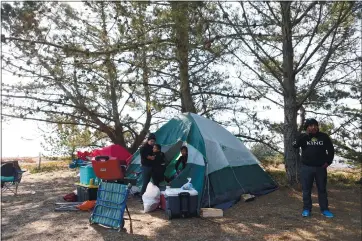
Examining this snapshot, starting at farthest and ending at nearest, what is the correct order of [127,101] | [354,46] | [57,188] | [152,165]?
[127,101], [57,188], [354,46], [152,165]

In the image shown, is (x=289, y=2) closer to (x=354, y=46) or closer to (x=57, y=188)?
(x=354, y=46)

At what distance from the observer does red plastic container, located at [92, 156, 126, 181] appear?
7.67m

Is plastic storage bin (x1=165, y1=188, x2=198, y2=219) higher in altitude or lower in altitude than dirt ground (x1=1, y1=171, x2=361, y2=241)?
higher

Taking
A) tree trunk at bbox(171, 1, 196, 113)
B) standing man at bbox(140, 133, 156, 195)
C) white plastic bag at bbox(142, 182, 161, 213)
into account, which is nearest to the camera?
white plastic bag at bbox(142, 182, 161, 213)

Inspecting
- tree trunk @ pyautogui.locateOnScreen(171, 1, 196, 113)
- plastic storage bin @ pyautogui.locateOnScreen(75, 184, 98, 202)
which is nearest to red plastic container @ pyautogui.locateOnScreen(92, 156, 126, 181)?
plastic storage bin @ pyautogui.locateOnScreen(75, 184, 98, 202)

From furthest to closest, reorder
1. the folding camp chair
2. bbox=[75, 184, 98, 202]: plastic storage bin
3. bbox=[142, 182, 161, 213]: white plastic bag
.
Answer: the folding camp chair < bbox=[75, 184, 98, 202]: plastic storage bin < bbox=[142, 182, 161, 213]: white plastic bag

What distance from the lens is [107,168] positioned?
7793 millimetres

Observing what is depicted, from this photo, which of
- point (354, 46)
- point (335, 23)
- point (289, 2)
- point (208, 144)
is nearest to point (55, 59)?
point (208, 144)

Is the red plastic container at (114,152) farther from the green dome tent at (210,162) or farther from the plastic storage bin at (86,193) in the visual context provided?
the plastic storage bin at (86,193)

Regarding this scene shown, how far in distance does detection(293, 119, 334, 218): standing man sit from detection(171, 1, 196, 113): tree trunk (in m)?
3.47

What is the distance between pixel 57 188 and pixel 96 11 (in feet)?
15.4

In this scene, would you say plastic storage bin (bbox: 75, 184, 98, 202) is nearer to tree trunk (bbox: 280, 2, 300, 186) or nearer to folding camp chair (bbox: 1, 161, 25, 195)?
folding camp chair (bbox: 1, 161, 25, 195)

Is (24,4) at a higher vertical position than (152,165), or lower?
higher

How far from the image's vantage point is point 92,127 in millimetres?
12578
